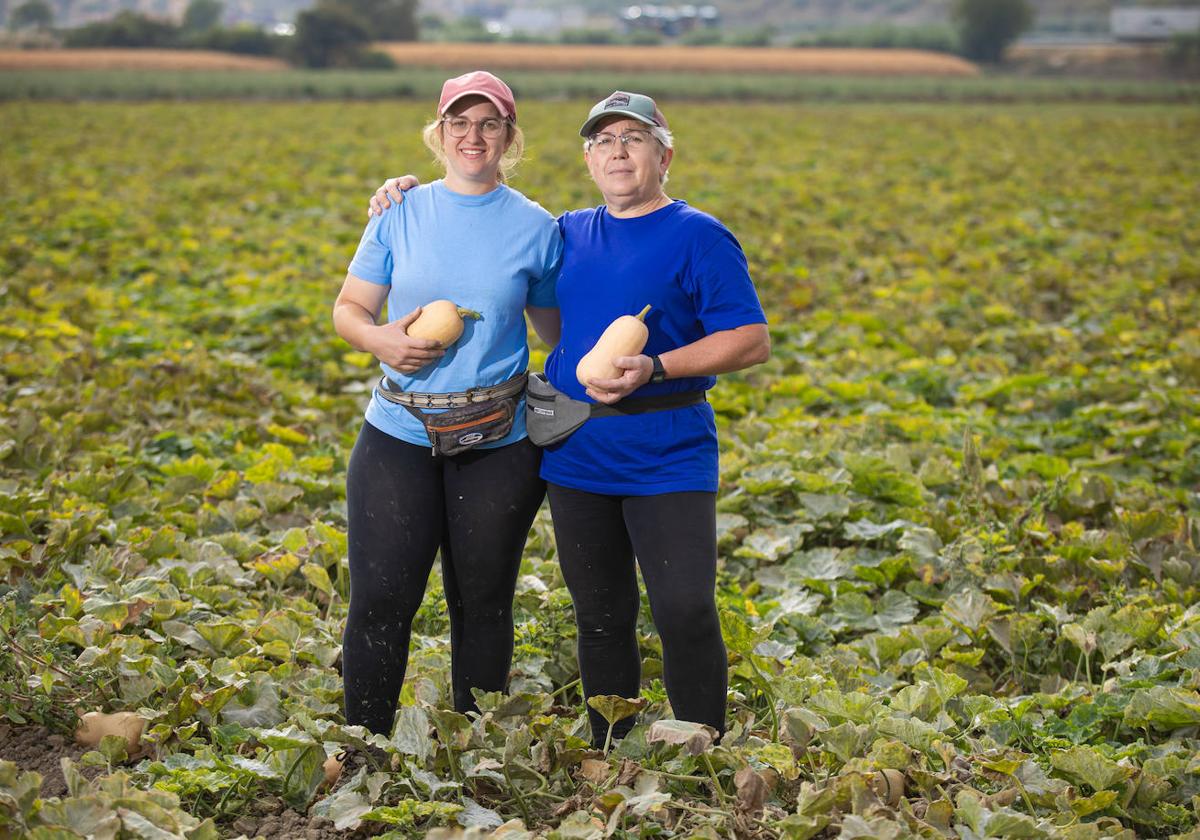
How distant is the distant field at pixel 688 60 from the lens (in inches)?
2199

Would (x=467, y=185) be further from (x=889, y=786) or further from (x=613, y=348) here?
→ (x=889, y=786)

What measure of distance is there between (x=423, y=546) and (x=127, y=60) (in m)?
53.2

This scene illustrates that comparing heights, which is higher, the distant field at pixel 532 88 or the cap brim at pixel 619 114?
the distant field at pixel 532 88

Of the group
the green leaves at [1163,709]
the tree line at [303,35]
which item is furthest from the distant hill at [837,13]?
the green leaves at [1163,709]

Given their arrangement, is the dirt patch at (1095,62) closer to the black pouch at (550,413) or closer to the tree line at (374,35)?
the tree line at (374,35)

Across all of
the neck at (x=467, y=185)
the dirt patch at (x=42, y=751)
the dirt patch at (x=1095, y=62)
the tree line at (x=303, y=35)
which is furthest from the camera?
the dirt patch at (x=1095, y=62)

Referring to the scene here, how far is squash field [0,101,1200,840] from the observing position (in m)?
2.87

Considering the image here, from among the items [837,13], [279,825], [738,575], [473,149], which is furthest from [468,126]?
[837,13]

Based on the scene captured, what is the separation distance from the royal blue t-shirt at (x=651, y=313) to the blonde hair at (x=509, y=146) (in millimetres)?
252

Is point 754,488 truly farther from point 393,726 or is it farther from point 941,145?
point 941,145

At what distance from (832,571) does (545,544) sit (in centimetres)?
109

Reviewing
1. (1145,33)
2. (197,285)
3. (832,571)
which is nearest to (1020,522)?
(832,571)

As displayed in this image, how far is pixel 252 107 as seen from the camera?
32.9 meters

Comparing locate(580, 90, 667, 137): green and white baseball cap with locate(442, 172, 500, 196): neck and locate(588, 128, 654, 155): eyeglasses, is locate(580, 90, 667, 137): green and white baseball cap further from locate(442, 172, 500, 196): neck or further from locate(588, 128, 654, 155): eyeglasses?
locate(442, 172, 500, 196): neck
